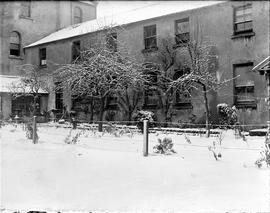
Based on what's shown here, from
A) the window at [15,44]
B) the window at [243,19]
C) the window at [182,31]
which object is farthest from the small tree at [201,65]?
the window at [15,44]

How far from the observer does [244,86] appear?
43.8ft

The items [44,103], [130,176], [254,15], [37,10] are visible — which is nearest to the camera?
[130,176]

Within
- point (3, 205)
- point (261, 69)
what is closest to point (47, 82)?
point (261, 69)

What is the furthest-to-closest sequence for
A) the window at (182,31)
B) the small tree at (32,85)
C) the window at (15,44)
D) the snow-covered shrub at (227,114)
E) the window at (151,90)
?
the window at (15,44)
the small tree at (32,85)
the window at (151,90)
the window at (182,31)
the snow-covered shrub at (227,114)

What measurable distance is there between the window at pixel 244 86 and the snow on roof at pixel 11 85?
36.5 ft

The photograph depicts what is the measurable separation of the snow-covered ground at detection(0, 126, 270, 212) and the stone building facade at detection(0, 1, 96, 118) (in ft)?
49.9

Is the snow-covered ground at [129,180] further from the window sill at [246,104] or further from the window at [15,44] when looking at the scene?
the window at [15,44]

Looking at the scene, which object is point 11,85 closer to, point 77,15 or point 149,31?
point 149,31

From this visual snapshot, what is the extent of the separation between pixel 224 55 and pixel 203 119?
2.82 meters

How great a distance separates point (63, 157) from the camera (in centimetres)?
714

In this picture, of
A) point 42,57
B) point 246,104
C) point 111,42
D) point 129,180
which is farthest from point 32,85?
point 129,180

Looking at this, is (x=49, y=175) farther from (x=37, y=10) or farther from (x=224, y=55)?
(x=37, y=10)

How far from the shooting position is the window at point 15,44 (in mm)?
24375

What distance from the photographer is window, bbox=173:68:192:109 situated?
589 inches
